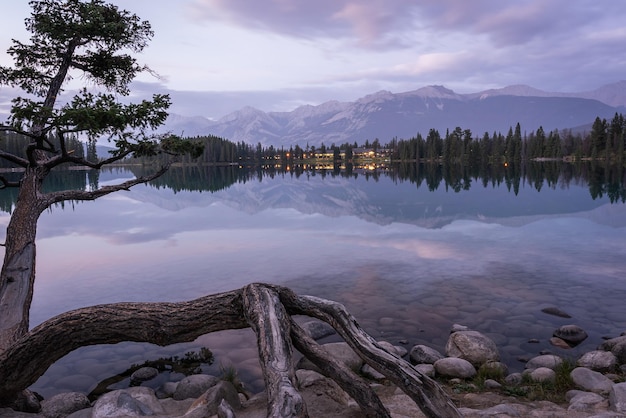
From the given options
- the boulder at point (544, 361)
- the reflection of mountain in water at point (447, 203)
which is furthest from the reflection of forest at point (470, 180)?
the boulder at point (544, 361)

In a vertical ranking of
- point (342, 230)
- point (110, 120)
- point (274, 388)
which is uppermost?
point (110, 120)

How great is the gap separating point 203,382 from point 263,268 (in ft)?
49.4

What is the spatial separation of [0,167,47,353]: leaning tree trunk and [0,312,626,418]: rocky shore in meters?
2.95

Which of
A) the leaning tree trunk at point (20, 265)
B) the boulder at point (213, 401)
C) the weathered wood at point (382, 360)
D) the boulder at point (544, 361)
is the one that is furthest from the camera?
the leaning tree trunk at point (20, 265)

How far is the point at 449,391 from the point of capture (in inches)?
402

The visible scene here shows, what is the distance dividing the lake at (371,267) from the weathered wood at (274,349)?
5.25 meters

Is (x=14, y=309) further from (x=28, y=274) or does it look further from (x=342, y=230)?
(x=342, y=230)

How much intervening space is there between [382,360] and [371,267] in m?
18.2

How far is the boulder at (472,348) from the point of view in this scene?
11953 mm

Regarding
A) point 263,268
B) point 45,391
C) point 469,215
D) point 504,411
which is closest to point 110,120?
point 45,391

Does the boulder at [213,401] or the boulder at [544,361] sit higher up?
the boulder at [213,401]

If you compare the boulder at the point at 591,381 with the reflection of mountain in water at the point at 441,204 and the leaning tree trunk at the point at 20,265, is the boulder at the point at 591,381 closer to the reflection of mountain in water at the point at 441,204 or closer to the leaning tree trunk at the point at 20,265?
the leaning tree trunk at the point at 20,265

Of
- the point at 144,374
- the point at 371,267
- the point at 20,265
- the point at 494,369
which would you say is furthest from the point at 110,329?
the point at 371,267

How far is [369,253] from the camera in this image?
94.4 ft
